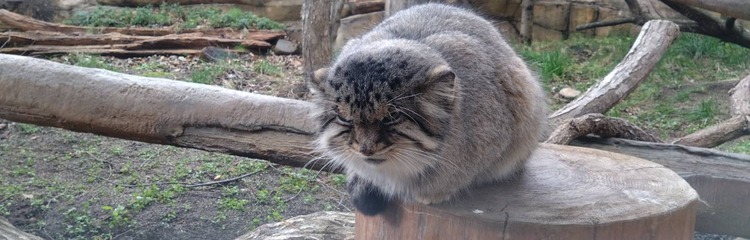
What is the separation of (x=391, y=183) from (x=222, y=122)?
1.74 metres

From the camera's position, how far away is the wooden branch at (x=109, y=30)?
11008 millimetres

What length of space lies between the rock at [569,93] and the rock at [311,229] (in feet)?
15.6

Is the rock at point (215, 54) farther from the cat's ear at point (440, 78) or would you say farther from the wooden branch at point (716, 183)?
the cat's ear at point (440, 78)

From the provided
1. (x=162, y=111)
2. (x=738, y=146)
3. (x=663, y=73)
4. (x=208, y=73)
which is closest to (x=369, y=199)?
(x=162, y=111)

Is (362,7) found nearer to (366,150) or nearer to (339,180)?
(339,180)

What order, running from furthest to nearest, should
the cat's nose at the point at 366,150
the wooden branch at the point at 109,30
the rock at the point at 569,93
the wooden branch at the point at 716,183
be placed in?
the wooden branch at the point at 109,30 < the rock at the point at 569,93 < the wooden branch at the point at 716,183 < the cat's nose at the point at 366,150

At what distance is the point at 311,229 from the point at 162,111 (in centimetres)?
Answer: 127

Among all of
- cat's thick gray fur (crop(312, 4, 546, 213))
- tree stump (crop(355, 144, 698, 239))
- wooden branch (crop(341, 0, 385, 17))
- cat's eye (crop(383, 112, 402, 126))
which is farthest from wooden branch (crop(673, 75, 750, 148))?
wooden branch (crop(341, 0, 385, 17))

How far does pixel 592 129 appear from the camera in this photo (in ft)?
18.7

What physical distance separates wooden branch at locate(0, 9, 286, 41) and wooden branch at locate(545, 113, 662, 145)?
688cm

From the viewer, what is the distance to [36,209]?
638 cm

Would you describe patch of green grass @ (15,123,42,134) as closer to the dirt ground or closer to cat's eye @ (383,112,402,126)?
the dirt ground

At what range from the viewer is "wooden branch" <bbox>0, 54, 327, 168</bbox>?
5090 millimetres

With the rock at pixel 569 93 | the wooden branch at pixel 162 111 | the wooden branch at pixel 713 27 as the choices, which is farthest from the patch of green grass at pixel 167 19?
the wooden branch at pixel 162 111
